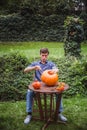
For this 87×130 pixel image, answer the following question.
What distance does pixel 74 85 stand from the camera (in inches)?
375

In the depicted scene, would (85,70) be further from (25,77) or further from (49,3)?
(49,3)

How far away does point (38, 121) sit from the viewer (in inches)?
277

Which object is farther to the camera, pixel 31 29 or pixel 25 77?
pixel 31 29

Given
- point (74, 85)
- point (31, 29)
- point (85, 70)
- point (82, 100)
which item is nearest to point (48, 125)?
point (82, 100)

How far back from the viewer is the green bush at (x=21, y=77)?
9089mm

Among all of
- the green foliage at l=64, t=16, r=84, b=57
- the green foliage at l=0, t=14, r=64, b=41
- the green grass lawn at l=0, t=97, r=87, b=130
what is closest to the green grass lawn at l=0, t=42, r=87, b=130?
the green grass lawn at l=0, t=97, r=87, b=130

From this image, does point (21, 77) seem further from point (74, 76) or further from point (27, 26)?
point (27, 26)

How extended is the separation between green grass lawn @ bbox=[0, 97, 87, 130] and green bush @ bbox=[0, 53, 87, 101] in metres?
0.53

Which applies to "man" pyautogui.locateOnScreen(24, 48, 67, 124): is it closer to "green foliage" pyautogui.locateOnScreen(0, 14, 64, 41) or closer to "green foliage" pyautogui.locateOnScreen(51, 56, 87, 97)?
"green foliage" pyautogui.locateOnScreen(51, 56, 87, 97)

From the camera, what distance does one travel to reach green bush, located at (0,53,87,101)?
29.8 feet

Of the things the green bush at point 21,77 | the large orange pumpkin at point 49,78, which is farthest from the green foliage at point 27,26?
the large orange pumpkin at point 49,78

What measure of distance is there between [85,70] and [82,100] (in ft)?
4.77

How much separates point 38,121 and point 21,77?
10.3 ft

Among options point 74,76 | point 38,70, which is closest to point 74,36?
point 74,76
